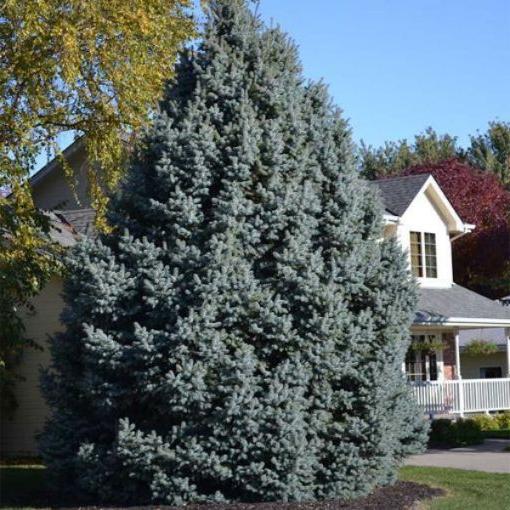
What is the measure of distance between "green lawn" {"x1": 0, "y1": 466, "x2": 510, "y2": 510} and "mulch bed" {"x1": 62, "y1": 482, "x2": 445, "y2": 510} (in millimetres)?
247

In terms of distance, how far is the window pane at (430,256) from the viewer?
29.1 m

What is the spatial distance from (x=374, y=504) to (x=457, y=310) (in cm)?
1688

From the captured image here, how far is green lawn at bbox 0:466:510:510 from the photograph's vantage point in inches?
470

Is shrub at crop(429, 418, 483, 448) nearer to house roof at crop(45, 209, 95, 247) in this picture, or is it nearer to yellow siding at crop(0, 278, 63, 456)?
yellow siding at crop(0, 278, 63, 456)

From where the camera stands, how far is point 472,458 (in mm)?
18234

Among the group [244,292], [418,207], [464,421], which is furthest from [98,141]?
[418,207]

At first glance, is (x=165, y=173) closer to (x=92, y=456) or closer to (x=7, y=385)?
(x=92, y=456)

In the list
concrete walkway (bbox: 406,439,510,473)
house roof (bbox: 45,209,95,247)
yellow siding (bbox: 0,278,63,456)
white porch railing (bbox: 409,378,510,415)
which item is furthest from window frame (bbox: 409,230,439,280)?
yellow siding (bbox: 0,278,63,456)

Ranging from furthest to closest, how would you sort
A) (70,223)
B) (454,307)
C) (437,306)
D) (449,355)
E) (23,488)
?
(449,355), (454,307), (437,306), (70,223), (23,488)

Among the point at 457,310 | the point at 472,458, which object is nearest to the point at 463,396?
the point at 457,310

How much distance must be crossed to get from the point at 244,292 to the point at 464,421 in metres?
12.9

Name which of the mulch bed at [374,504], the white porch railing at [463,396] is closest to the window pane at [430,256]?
the white porch railing at [463,396]

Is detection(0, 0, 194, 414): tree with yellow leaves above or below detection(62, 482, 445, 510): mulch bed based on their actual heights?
above

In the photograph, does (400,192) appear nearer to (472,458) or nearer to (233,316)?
(472,458)
